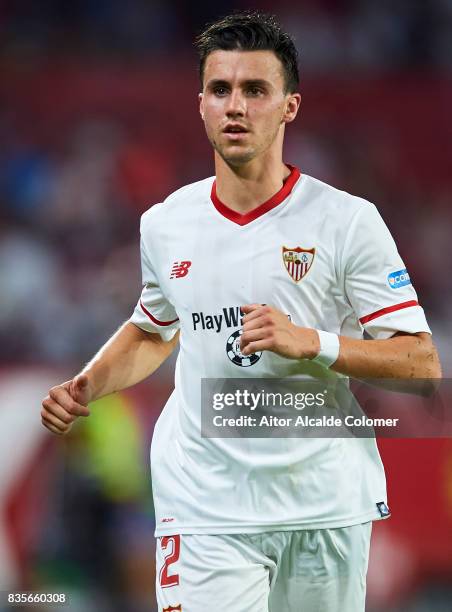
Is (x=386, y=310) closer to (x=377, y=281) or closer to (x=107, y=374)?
(x=377, y=281)

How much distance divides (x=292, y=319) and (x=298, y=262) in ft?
0.54

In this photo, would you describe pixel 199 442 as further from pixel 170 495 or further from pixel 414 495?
pixel 414 495

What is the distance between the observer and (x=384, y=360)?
293 centimetres

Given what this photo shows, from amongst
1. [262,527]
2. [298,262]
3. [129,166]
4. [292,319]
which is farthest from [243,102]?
[129,166]

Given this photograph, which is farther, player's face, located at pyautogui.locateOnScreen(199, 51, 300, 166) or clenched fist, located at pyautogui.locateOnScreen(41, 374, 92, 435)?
clenched fist, located at pyautogui.locateOnScreen(41, 374, 92, 435)

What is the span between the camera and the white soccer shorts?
9.80ft

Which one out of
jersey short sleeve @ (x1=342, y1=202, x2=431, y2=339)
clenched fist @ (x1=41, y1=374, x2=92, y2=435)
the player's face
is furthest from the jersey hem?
the player's face

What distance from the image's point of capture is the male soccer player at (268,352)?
119 inches

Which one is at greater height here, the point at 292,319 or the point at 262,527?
the point at 292,319

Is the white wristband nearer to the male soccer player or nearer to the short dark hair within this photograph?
the male soccer player

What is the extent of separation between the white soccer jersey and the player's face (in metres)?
0.20

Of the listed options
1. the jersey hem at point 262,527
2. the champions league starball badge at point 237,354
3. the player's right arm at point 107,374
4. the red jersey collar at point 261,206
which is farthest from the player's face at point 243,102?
the jersey hem at point 262,527

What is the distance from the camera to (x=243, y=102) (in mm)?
3049

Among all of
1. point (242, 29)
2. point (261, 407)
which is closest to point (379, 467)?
point (261, 407)
